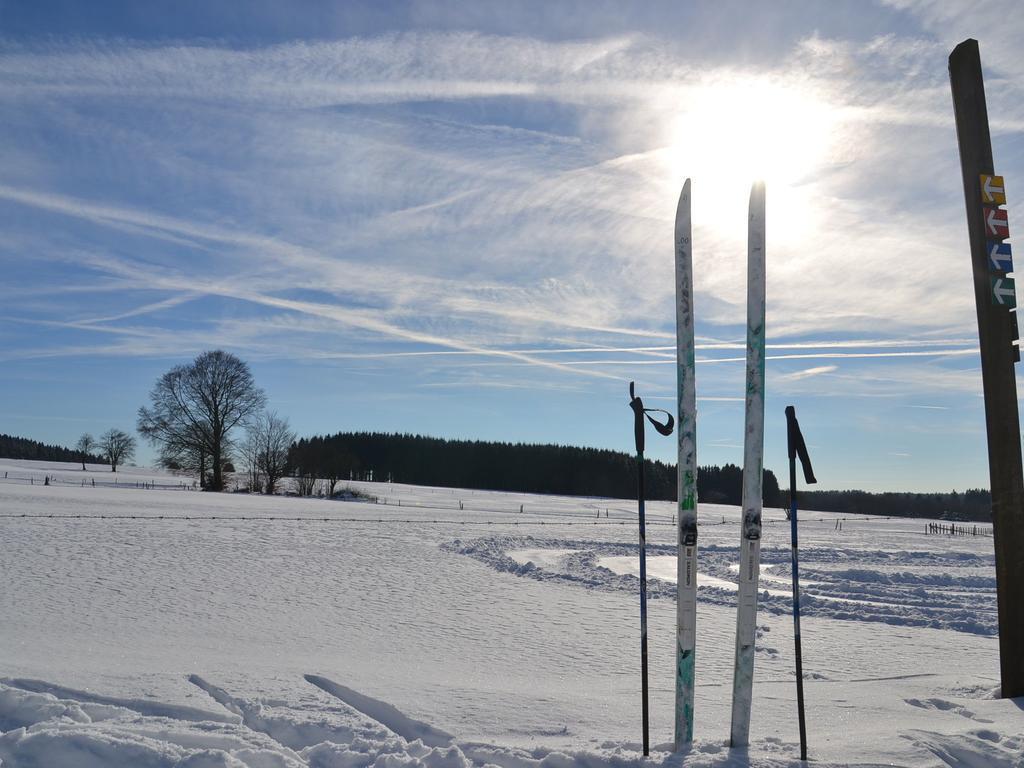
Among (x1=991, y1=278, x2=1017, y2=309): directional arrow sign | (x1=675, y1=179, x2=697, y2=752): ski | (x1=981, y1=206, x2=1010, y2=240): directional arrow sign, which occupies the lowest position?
(x1=675, y1=179, x2=697, y2=752): ski

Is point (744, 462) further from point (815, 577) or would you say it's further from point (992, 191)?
point (815, 577)

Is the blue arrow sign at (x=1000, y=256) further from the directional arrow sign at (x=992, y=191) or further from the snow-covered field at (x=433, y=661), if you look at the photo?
the snow-covered field at (x=433, y=661)

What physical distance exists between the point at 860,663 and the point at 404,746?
5755 millimetres

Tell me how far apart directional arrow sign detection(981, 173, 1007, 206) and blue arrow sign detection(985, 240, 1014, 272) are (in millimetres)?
354

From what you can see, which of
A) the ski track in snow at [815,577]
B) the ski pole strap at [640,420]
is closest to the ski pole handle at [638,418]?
the ski pole strap at [640,420]

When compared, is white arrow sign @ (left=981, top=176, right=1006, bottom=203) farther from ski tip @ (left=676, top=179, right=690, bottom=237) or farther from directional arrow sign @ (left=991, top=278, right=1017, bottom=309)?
ski tip @ (left=676, top=179, right=690, bottom=237)

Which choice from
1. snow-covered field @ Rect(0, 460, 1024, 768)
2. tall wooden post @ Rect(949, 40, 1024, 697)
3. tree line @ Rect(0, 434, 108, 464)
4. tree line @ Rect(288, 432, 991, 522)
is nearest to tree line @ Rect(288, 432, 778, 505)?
tree line @ Rect(288, 432, 991, 522)

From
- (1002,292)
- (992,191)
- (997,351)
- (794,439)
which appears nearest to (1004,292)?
(1002,292)

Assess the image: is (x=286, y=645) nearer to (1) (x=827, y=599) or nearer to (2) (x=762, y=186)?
(2) (x=762, y=186)

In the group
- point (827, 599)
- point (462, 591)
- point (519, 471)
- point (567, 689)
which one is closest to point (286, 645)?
point (567, 689)

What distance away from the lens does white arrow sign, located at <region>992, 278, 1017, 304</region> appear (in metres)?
5.80

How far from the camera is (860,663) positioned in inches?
311

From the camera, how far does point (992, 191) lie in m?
5.96

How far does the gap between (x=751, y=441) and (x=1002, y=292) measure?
2.95 meters
